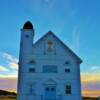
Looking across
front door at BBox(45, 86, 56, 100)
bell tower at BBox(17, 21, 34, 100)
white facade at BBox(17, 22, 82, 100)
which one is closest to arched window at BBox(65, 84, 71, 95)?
white facade at BBox(17, 22, 82, 100)

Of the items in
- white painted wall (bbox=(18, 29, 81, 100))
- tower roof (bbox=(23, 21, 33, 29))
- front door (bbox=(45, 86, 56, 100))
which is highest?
tower roof (bbox=(23, 21, 33, 29))

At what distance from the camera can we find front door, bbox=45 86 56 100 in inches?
1299

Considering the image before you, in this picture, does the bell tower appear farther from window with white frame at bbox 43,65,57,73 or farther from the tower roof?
window with white frame at bbox 43,65,57,73

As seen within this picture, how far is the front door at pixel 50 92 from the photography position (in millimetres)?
33000

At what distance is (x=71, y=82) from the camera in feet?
110

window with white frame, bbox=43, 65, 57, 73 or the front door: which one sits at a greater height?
window with white frame, bbox=43, 65, 57, 73

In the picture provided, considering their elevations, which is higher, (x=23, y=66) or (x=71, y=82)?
(x=23, y=66)

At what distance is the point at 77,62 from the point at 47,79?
5182 mm

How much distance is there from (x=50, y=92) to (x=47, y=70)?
323cm

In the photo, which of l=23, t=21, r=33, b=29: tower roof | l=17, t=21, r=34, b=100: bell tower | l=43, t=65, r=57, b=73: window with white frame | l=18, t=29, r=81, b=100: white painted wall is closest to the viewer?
l=17, t=21, r=34, b=100: bell tower

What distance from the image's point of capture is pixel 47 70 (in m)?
33.8

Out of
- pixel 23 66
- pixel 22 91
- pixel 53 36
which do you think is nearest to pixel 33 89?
pixel 22 91

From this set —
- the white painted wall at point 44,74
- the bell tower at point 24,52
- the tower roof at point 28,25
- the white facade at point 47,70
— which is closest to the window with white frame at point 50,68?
the white facade at point 47,70

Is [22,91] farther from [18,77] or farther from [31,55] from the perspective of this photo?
[31,55]
